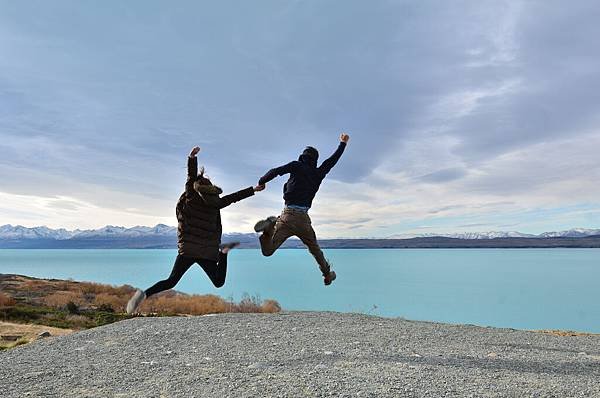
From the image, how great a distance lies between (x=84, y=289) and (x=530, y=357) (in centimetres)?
3521

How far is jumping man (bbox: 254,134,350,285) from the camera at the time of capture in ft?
28.1

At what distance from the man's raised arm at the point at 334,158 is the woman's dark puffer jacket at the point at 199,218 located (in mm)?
1572

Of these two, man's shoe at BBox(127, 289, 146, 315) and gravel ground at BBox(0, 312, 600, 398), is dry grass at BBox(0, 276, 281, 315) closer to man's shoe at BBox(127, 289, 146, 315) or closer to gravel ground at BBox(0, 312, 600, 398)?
gravel ground at BBox(0, 312, 600, 398)

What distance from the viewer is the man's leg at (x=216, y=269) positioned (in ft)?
28.3

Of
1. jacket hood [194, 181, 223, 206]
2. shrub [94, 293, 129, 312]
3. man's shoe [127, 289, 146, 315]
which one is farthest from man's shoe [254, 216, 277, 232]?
shrub [94, 293, 129, 312]

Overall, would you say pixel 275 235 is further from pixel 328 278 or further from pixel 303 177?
pixel 328 278

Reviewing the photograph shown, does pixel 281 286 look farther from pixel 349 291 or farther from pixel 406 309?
pixel 406 309

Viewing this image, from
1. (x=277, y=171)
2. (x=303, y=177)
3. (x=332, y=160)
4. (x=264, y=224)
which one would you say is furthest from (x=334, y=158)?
(x=264, y=224)

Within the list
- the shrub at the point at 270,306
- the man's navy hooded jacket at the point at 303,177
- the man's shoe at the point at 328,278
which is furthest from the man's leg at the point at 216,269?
the shrub at the point at 270,306

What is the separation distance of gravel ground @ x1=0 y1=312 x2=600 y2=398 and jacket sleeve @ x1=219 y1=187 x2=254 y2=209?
2.73 metres

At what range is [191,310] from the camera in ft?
89.1

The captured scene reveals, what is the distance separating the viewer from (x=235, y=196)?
27.3 feet

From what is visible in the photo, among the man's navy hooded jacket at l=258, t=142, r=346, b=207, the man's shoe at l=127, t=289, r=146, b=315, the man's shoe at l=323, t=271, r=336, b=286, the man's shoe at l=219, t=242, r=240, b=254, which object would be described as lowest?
the man's shoe at l=127, t=289, r=146, b=315

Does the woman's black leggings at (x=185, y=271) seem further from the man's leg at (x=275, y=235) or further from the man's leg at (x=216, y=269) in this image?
the man's leg at (x=275, y=235)
